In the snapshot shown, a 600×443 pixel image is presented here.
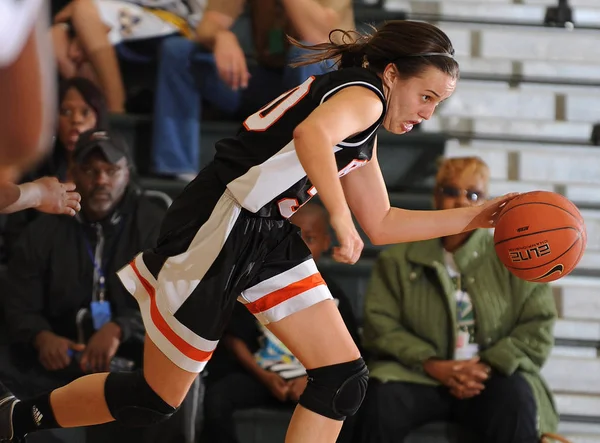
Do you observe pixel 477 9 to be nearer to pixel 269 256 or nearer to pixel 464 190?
pixel 464 190

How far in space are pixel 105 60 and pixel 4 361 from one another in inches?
61.6

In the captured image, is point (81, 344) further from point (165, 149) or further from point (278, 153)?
point (278, 153)

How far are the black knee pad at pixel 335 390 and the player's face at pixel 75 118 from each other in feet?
6.63

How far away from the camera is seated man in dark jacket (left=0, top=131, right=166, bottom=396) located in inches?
139

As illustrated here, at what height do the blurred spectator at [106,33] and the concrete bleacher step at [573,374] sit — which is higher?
the blurred spectator at [106,33]

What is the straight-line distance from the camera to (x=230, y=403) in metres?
3.58

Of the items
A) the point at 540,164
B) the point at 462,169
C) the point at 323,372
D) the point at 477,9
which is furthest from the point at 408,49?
the point at 477,9

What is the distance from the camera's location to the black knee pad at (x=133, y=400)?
262 centimetres

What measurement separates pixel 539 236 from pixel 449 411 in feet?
3.75

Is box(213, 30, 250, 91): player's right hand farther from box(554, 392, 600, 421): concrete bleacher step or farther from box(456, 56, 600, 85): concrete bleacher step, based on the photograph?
box(554, 392, 600, 421): concrete bleacher step

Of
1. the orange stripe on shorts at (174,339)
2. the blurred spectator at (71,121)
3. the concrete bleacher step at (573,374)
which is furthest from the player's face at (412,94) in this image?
the concrete bleacher step at (573,374)

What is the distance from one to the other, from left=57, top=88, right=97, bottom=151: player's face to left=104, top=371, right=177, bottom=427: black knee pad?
66.7 inches

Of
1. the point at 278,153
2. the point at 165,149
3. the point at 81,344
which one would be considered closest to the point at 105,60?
the point at 165,149

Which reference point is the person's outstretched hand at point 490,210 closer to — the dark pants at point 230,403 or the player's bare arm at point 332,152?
the player's bare arm at point 332,152
